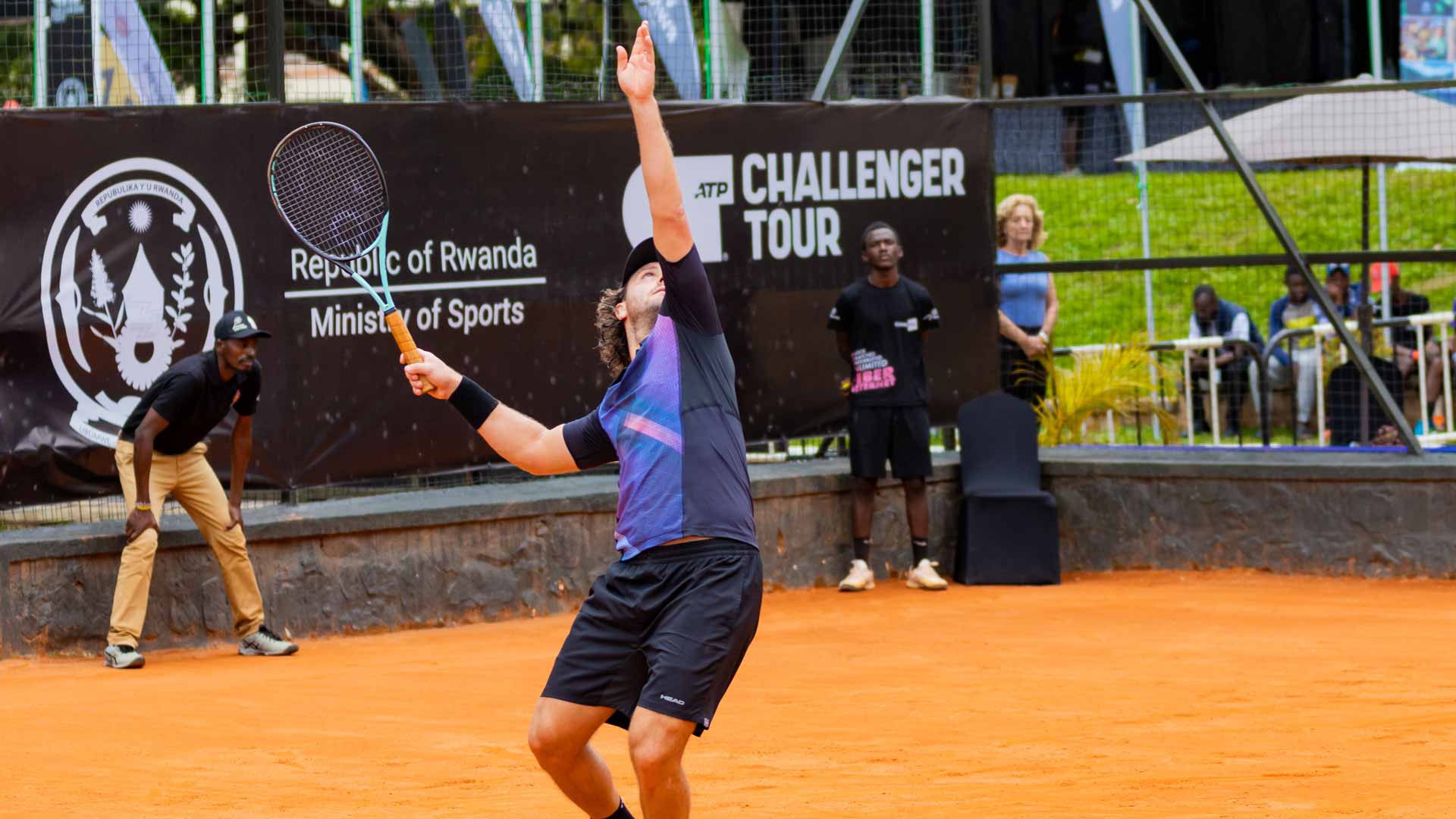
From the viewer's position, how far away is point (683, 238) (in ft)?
15.1

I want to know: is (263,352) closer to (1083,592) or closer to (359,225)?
(359,225)

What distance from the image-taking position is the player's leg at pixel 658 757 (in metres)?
4.61

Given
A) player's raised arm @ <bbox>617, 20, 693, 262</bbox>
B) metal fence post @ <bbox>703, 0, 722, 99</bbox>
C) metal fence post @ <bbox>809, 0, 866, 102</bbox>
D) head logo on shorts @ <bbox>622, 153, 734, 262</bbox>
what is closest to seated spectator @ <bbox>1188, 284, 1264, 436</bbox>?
metal fence post @ <bbox>809, 0, 866, 102</bbox>

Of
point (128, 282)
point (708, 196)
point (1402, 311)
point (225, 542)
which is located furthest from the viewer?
point (1402, 311)

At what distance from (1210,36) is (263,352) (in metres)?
Answer: 15.2

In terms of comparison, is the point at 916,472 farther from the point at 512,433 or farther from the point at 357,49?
the point at 512,433

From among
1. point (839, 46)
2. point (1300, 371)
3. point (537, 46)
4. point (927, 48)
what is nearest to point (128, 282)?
point (537, 46)

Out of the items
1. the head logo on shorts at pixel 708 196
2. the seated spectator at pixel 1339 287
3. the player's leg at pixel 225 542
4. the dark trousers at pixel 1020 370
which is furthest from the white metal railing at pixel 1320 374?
the player's leg at pixel 225 542

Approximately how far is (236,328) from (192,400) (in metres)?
0.42

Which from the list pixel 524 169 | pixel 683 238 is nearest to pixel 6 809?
pixel 683 238

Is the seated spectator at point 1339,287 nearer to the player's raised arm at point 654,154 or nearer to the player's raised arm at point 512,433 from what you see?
the player's raised arm at point 512,433

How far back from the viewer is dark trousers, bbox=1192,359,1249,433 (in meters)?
13.3

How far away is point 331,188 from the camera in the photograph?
6.38 m

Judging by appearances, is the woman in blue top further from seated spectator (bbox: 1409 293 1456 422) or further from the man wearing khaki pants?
the man wearing khaki pants
